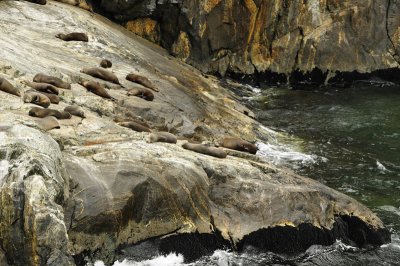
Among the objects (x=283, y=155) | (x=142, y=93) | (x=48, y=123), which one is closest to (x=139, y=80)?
(x=142, y=93)

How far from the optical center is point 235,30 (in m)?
22.9

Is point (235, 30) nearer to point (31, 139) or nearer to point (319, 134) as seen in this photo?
point (319, 134)

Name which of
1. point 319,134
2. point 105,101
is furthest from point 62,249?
point 319,134

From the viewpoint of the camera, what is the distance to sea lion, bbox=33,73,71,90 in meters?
11.4

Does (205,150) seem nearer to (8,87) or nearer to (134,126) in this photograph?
(134,126)

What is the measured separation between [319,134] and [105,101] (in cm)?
674

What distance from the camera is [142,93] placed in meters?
13.4

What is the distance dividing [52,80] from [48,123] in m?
2.67

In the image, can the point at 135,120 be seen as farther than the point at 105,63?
No

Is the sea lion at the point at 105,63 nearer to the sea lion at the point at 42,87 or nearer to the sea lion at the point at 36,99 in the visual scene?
the sea lion at the point at 42,87

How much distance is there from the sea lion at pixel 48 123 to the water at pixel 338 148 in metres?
2.56

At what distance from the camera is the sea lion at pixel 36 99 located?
1007 centimetres

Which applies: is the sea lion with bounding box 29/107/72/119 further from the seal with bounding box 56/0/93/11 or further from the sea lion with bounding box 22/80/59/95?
the seal with bounding box 56/0/93/11

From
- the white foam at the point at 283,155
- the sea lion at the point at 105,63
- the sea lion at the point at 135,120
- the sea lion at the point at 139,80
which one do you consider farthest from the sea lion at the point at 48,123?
the white foam at the point at 283,155
